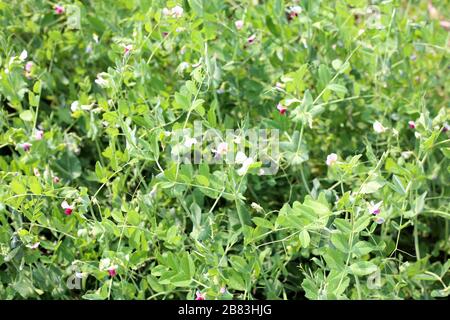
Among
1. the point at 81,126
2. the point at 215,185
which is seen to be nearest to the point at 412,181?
the point at 215,185

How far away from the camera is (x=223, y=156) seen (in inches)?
58.1

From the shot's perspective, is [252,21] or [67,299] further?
[252,21]

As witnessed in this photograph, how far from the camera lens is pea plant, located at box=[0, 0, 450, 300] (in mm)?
1476

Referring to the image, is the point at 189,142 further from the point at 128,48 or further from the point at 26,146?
the point at 26,146

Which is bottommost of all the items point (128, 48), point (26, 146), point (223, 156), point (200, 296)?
point (200, 296)

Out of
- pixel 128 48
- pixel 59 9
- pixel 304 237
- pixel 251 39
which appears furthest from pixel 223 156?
pixel 59 9

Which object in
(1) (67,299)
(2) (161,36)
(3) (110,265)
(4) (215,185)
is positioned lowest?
(1) (67,299)

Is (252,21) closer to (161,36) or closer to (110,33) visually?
(161,36)

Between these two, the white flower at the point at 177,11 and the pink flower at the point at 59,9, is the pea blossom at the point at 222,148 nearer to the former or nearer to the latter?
the white flower at the point at 177,11

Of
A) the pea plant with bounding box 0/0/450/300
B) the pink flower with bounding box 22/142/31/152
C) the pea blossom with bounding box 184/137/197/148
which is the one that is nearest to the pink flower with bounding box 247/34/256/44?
the pea plant with bounding box 0/0/450/300

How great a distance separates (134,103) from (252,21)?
15.0 inches

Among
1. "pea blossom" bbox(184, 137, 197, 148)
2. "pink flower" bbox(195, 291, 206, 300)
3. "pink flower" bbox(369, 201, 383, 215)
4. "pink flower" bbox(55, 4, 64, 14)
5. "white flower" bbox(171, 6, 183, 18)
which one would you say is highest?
"white flower" bbox(171, 6, 183, 18)

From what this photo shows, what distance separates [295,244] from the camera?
153cm

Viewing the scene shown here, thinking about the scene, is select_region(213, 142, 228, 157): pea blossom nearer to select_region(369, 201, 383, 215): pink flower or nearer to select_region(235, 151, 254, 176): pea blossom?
select_region(235, 151, 254, 176): pea blossom
